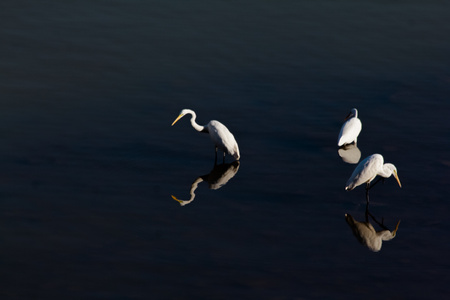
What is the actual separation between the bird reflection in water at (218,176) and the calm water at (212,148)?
0.17m

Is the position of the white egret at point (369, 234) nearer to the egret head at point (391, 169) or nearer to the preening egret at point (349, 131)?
the egret head at point (391, 169)

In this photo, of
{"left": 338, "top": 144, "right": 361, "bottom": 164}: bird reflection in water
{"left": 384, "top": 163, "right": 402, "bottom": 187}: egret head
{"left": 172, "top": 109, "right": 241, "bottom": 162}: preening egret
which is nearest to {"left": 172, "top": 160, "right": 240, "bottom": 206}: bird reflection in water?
{"left": 172, "top": 109, "right": 241, "bottom": 162}: preening egret

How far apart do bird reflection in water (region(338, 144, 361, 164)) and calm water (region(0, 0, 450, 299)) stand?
0.87ft

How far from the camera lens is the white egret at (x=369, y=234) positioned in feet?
62.9

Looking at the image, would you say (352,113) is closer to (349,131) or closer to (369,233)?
(349,131)

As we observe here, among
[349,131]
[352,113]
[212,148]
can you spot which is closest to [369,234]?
[349,131]

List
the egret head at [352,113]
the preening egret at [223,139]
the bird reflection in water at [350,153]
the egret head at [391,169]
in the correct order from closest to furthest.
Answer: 1. the egret head at [391,169]
2. the preening egret at [223,139]
3. the bird reflection in water at [350,153]
4. the egret head at [352,113]

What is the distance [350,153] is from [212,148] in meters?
4.28

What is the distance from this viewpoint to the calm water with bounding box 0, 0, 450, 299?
57.7 feet

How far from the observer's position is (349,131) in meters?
24.0

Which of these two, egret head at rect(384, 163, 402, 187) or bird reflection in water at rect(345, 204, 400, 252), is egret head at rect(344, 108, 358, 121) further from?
bird reflection in water at rect(345, 204, 400, 252)

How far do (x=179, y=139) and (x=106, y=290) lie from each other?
8.70 m

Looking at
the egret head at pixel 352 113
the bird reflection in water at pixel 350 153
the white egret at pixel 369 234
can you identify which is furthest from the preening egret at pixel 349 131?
the white egret at pixel 369 234

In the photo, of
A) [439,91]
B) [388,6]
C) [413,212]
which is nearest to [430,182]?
[413,212]
